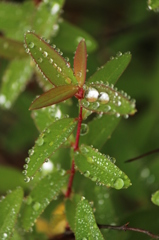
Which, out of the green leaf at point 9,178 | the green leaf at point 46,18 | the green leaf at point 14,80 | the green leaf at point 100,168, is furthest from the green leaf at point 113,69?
the green leaf at point 9,178

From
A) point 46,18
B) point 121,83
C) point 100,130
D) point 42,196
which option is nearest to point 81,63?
point 100,130

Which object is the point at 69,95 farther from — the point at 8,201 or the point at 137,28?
the point at 137,28

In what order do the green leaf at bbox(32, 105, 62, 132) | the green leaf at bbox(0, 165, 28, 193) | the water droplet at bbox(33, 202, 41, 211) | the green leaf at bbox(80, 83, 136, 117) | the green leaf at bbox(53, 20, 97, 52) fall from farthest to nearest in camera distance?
the green leaf at bbox(0, 165, 28, 193) < the green leaf at bbox(53, 20, 97, 52) < the green leaf at bbox(32, 105, 62, 132) < the water droplet at bbox(33, 202, 41, 211) < the green leaf at bbox(80, 83, 136, 117)

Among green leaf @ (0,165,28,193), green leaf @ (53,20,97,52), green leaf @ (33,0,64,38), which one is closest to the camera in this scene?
green leaf @ (33,0,64,38)

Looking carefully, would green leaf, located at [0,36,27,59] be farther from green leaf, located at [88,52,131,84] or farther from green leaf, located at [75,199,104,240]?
green leaf, located at [75,199,104,240]

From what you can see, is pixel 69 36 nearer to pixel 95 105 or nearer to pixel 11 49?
pixel 11 49

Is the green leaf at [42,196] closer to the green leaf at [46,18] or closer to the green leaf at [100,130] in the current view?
the green leaf at [100,130]

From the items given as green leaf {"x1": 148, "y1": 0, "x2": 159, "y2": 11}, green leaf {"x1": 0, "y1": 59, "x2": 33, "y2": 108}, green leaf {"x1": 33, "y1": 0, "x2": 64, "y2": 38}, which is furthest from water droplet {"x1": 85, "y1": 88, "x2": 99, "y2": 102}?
green leaf {"x1": 0, "y1": 59, "x2": 33, "y2": 108}
